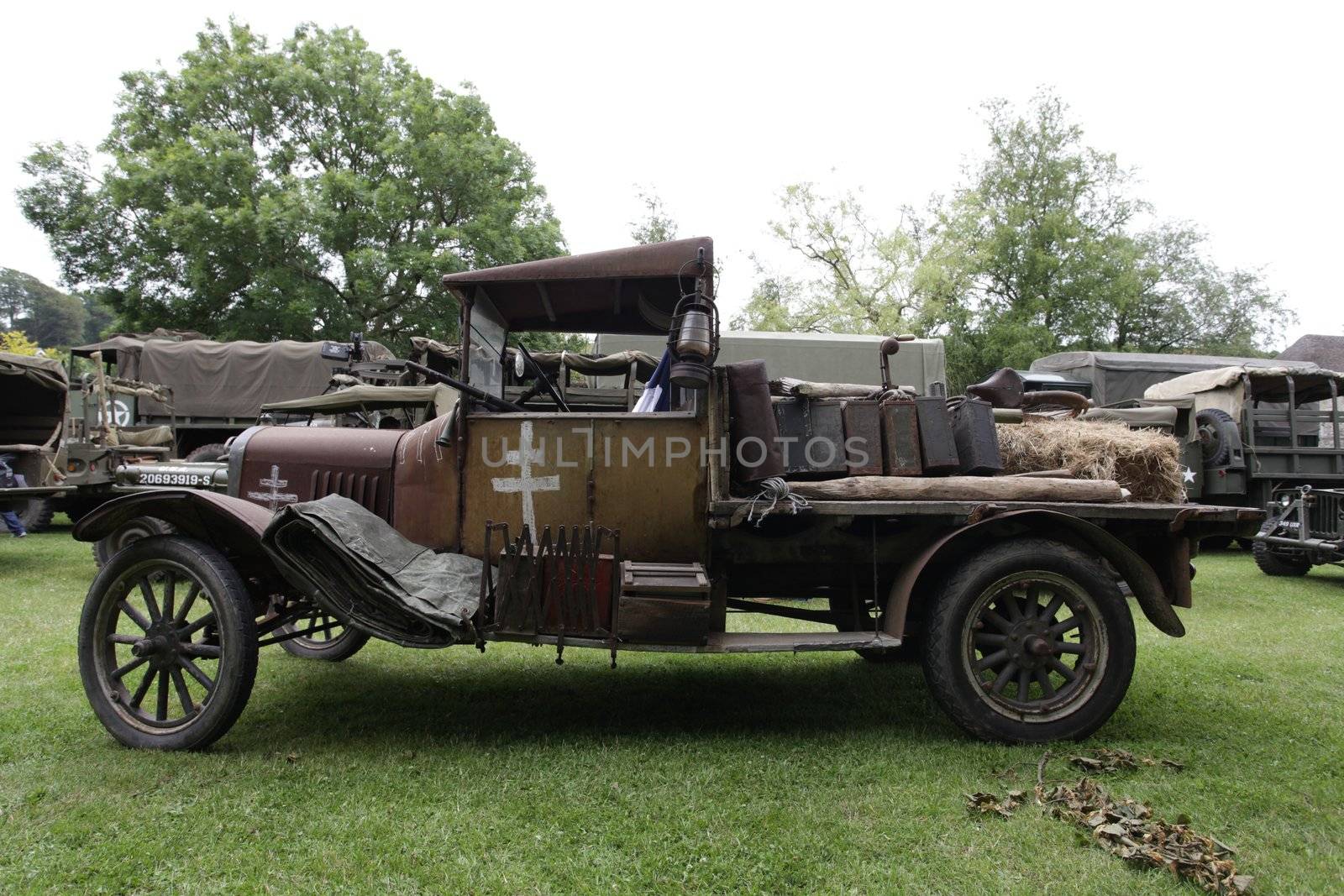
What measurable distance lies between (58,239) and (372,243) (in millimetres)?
8593

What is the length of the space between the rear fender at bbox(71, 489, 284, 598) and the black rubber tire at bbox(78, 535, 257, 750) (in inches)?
4.8

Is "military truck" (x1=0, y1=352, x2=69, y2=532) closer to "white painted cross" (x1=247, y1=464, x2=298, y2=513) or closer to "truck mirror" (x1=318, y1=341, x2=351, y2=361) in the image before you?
"truck mirror" (x1=318, y1=341, x2=351, y2=361)

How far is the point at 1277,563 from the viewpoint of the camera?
959 centimetres

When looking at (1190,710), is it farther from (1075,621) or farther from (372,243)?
(372,243)

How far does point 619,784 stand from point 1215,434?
1065 cm

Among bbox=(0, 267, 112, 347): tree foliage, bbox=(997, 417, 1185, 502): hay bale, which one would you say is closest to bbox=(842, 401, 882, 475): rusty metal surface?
bbox=(997, 417, 1185, 502): hay bale

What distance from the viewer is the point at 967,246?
30922mm

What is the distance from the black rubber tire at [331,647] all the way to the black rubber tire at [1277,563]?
32.0ft

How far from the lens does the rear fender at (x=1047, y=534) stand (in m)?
3.79

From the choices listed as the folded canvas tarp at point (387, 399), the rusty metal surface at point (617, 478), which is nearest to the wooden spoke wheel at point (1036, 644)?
the rusty metal surface at point (617, 478)

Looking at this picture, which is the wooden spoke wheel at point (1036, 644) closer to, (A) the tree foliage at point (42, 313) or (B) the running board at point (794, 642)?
(B) the running board at point (794, 642)

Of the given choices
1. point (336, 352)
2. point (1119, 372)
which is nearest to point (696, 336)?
point (336, 352)

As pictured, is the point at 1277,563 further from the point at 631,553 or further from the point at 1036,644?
the point at 631,553

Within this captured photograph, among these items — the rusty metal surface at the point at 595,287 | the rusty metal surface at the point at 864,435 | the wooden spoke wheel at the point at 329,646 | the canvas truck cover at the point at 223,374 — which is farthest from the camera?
the canvas truck cover at the point at 223,374
